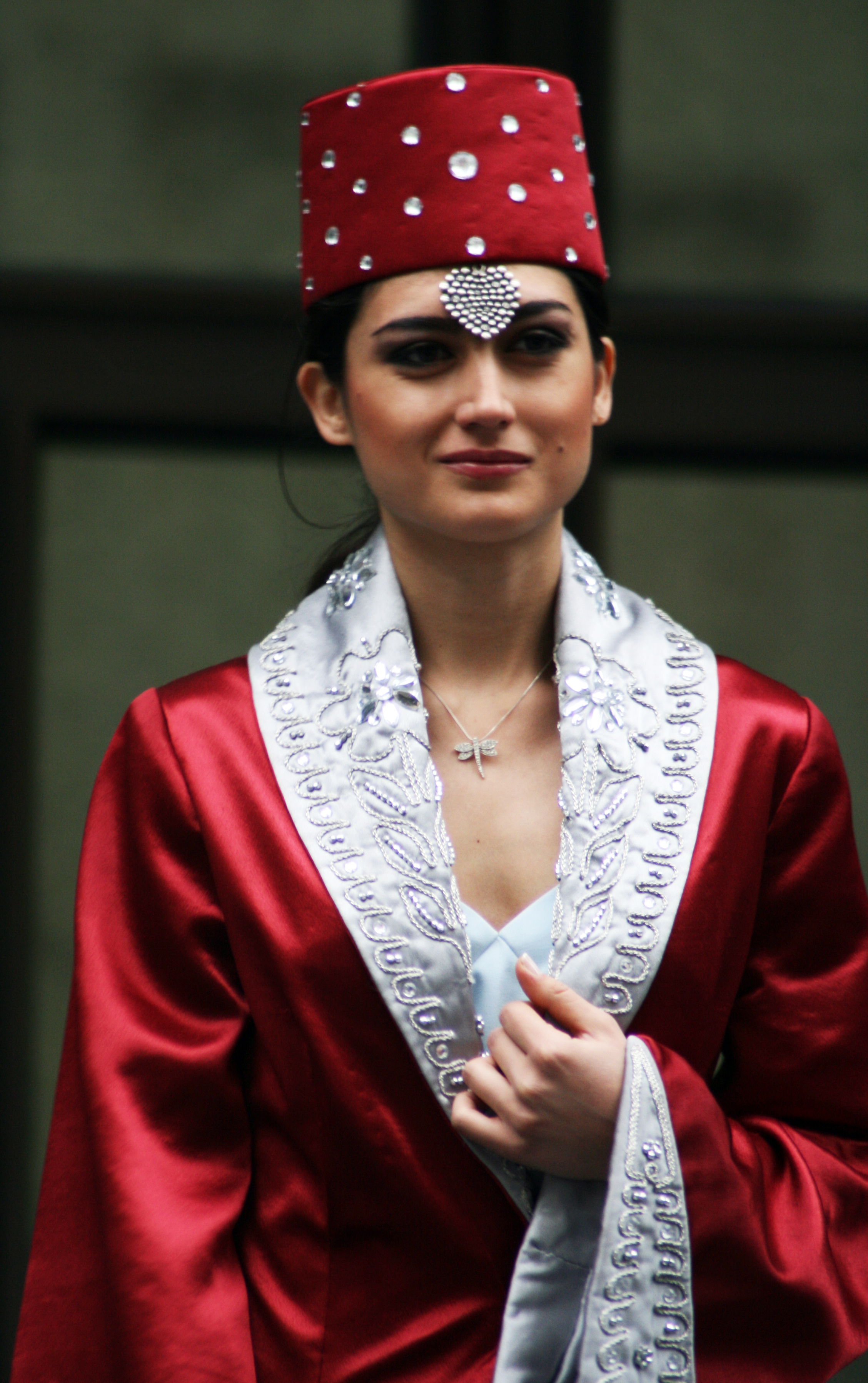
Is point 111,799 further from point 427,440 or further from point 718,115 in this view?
point 718,115

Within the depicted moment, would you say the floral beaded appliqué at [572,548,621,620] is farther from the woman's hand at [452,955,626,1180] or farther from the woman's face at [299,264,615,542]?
the woman's hand at [452,955,626,1180]

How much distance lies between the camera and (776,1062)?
52.4 inches

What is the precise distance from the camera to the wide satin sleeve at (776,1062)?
1.21 meters

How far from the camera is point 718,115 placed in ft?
7.03

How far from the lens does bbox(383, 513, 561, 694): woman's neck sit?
4.48 feet

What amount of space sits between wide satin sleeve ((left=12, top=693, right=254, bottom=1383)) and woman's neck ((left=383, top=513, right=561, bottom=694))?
0.24 m

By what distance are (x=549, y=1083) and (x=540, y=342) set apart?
58cm

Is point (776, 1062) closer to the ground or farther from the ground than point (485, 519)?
closer to the ground

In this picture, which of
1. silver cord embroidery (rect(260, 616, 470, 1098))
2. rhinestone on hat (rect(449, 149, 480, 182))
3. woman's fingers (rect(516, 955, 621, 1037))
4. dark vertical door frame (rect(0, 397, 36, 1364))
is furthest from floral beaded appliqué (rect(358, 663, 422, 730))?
dark vertical door frame (rect(0, 397, 36, 1364))

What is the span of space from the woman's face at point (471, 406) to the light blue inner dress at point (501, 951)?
306 mm

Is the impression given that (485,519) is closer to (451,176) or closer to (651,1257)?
(451,176)

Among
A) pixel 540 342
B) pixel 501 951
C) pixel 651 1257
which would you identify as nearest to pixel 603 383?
pixel 540 342

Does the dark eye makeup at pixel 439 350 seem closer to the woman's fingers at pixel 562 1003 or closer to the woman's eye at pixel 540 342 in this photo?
Answer: the woman's eye at pixel 540 342

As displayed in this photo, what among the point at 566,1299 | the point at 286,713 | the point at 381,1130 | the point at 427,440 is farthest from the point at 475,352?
the point at 566,1299
